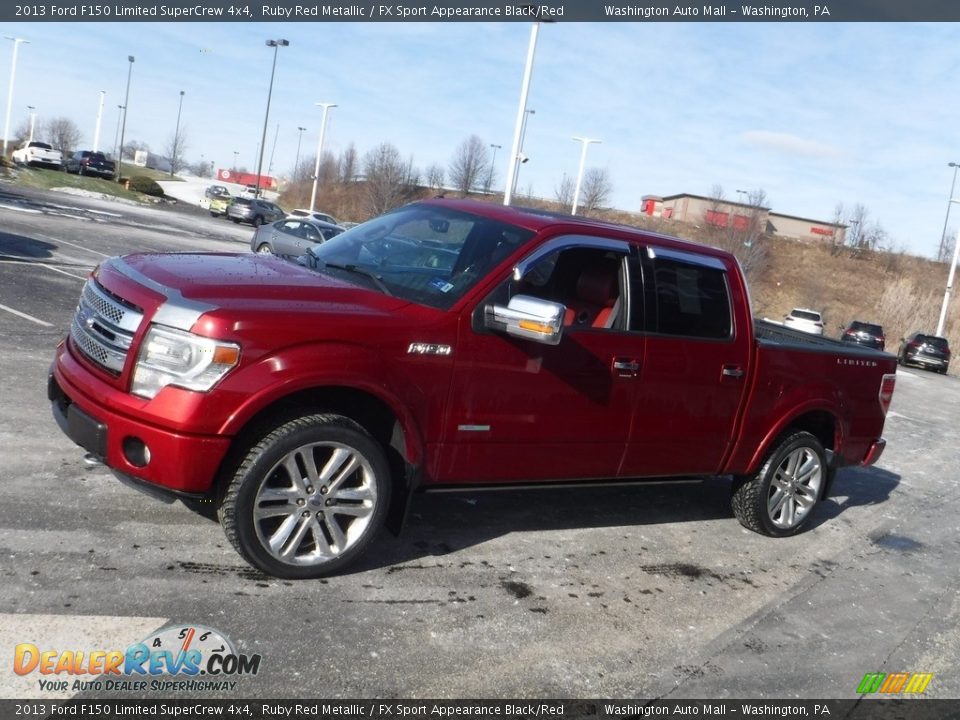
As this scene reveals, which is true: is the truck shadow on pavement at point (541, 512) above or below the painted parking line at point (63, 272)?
below

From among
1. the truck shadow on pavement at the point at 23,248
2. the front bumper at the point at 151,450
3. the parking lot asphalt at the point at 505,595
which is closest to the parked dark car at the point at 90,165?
the truck shadow on pavement at the point at 23,248

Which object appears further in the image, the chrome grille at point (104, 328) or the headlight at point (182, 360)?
the chrome grille at point (104, 328)

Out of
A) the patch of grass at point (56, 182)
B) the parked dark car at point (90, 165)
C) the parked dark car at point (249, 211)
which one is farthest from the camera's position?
the parked dark car at point (90, 165)

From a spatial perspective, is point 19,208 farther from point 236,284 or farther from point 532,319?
point 532,319

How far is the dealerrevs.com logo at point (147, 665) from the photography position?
10.8 feet

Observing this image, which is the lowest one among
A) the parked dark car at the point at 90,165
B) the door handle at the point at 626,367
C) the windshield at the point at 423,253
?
the door handle at the point at 626,367

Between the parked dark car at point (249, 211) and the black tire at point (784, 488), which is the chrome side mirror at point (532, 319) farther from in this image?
the parked dark car at point (249, 211)

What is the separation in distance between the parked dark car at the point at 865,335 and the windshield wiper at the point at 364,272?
3278cm

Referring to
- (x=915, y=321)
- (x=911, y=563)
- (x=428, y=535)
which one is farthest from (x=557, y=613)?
(x=915, y=321)

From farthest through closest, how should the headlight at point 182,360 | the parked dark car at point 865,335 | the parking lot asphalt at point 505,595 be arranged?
the parked dark car at point 865,335 < the headlight at point 182,360 < the parking lot asphalt at point 505,595

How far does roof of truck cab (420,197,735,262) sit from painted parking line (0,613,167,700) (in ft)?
9.43

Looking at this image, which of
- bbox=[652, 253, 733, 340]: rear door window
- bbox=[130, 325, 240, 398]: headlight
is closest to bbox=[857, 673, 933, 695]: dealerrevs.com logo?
bbox=[652, 253, 733, 340]: rear door window

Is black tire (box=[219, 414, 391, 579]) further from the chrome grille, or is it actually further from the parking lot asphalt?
the chrome grille

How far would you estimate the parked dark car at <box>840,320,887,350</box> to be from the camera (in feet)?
115
